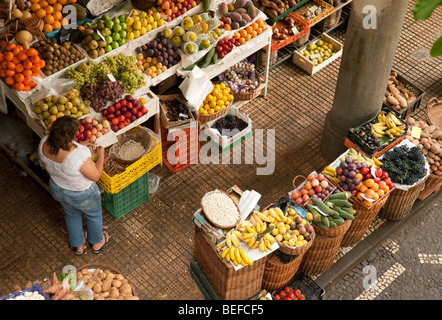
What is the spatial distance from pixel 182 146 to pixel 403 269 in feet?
10.1

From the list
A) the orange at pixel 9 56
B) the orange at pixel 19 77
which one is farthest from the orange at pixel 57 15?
the orange at pixel 19 77

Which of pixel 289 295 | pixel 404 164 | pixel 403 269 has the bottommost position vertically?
pixel 403 269

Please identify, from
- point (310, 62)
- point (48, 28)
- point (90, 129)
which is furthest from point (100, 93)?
point (310, 62)

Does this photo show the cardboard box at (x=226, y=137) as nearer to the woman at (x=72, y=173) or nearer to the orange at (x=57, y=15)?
the woman at (x=72, y=173)

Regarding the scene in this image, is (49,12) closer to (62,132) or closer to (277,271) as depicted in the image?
(62,132)

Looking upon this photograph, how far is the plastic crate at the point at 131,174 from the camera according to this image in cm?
654

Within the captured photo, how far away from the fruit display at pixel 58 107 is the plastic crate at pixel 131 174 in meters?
0.79

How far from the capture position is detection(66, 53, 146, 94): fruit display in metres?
6.78

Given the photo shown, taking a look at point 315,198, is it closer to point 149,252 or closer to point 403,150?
point 403,150

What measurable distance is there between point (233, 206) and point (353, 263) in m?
1.98

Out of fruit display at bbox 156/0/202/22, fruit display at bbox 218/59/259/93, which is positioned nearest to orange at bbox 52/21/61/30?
fruit display at bbox 156/0/202/22

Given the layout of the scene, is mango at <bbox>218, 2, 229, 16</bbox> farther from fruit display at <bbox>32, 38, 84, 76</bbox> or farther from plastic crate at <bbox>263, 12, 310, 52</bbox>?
fruit display at <bbox>32, 38, 84, 76</bbox>

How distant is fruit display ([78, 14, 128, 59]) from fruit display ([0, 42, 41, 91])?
1.99 ft

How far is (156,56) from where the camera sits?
728cm
